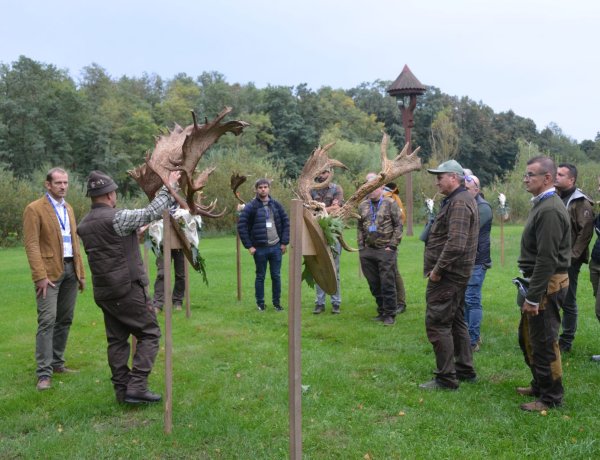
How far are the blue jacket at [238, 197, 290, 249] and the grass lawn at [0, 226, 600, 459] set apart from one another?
1.41 m

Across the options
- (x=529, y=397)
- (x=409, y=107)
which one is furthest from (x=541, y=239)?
(x=409, y=107)

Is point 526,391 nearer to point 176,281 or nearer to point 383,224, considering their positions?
point 383,224

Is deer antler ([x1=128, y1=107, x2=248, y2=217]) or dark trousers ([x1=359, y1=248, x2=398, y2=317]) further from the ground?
deer antler ([x1=128, y1=107, x2=248, y2=217])

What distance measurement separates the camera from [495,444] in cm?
467

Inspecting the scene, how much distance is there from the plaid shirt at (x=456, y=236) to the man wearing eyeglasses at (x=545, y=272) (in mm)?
549

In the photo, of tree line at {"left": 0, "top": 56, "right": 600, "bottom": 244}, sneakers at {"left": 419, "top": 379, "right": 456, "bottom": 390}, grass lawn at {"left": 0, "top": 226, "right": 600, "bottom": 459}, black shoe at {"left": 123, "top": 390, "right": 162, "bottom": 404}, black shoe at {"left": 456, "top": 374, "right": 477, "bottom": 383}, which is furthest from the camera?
tree line at {"left": 0, "top": 56, "right": 600, "bottom": 244}

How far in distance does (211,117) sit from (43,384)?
155 feet

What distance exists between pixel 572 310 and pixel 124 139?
49.0 metres

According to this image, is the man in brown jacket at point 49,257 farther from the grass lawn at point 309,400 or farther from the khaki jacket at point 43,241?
the grass lawn at point 309,400

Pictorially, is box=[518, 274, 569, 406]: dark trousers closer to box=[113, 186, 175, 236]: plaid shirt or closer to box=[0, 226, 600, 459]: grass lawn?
box=[0, 226, 600, 459]: grass lawn

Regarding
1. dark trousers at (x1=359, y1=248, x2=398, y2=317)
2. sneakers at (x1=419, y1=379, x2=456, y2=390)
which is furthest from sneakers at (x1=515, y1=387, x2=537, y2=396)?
dark trousers at (x1=359, y1=248, x2=398, y2=317)

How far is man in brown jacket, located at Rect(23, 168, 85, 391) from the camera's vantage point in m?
6.15

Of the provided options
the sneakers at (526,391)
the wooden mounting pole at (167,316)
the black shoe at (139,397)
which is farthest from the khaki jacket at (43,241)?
the sneakers at (526,391)

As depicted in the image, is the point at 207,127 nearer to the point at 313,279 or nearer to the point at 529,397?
the point at 313,279
